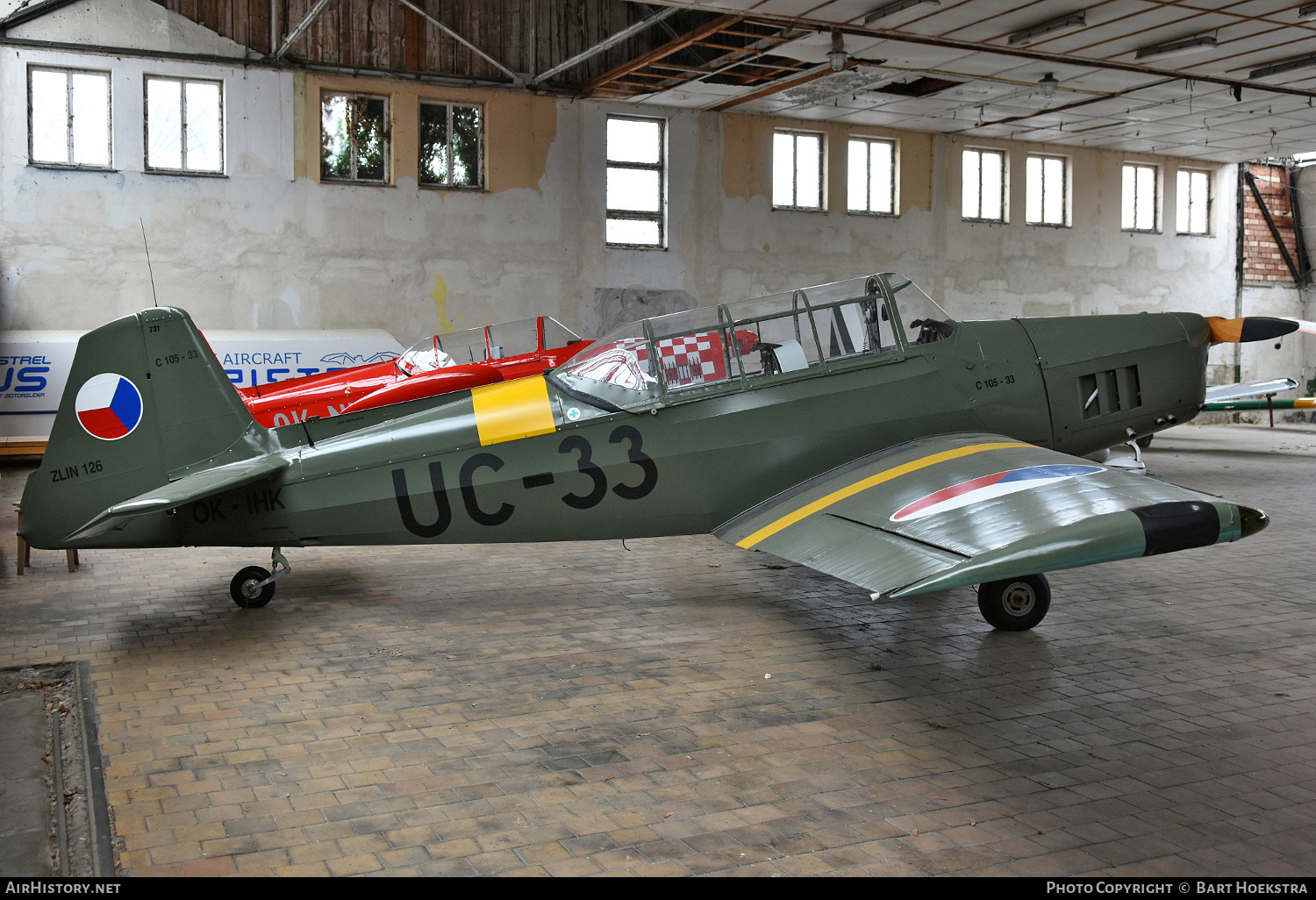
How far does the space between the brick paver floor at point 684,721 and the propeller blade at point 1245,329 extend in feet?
6.35

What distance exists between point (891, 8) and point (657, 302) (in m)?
7.43

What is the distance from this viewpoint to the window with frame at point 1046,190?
2259 centimetres

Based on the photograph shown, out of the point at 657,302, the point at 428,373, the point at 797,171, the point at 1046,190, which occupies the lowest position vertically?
the point at 428,373

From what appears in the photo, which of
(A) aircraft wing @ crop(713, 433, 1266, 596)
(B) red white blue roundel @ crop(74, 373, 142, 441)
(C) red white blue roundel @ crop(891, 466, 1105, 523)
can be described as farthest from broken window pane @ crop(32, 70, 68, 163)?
(C) red white blue roundel @ crop(891, 466, 1105, 523)

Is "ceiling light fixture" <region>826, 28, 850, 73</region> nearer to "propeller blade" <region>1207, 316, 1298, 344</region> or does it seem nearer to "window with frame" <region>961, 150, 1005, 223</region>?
"propeller blade" <region>1207, 316, 1298, 344</region>

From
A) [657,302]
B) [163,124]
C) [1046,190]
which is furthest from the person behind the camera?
[1046,190]

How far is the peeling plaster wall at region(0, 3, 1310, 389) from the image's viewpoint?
1508 cm

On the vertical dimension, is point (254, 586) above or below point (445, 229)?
below

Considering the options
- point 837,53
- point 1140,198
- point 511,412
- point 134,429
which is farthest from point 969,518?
point 1140,198

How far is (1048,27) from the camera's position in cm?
1362

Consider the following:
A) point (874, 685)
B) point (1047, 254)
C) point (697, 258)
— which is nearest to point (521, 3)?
point (697, 258)

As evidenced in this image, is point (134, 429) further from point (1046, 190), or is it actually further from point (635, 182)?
point (1046, 190)

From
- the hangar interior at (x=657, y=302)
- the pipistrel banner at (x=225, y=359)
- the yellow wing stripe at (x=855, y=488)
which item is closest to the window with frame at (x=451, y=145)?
the hangar interior at (x=657, y=302)

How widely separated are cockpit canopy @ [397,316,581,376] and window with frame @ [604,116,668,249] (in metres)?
6.92
